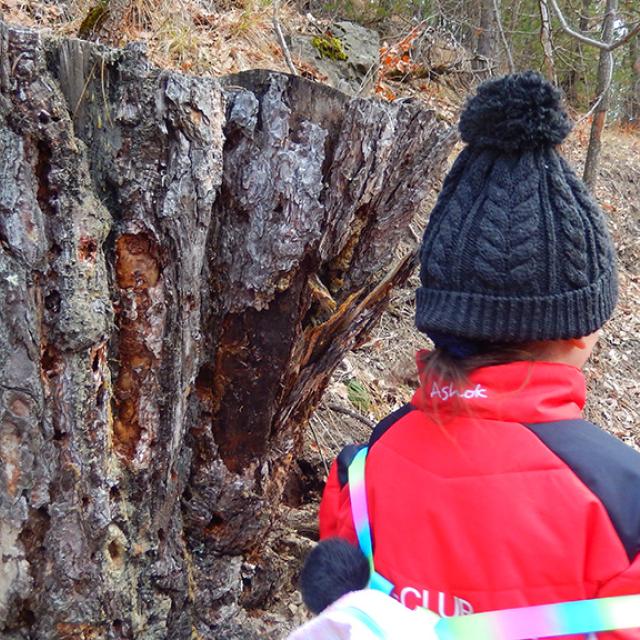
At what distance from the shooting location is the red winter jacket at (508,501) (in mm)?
1329

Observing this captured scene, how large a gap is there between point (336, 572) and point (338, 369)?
327 cm

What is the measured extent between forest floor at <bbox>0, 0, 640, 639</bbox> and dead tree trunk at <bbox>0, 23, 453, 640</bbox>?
0.74m

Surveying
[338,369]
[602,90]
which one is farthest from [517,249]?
[602,90]

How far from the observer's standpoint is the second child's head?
148 centimetres

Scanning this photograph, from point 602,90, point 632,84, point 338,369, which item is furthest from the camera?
point 632,84

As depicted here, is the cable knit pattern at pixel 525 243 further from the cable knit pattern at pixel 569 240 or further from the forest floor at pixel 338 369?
the forest floor at pixel 338 369

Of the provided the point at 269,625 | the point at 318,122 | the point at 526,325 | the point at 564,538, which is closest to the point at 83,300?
the point at 318,122

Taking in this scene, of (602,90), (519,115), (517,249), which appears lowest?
(517,249)

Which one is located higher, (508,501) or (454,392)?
(454,392)

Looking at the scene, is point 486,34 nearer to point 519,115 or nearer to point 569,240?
point 519,115

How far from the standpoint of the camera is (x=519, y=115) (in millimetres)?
1536

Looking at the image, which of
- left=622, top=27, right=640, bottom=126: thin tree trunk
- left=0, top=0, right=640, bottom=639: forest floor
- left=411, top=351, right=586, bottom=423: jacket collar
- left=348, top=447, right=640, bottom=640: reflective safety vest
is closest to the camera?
left=348, top=447, right=640, bottom=640: reflective safety vest

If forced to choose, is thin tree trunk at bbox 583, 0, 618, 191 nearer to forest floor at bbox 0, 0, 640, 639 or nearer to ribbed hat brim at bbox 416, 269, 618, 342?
forest floor at bbox 0, 0, 640, 639

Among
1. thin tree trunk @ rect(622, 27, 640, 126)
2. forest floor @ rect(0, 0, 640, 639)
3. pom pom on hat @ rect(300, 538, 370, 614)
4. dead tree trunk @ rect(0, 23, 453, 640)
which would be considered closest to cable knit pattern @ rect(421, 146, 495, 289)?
dead tree trunk @ rect(0, 23, 453, 640)
